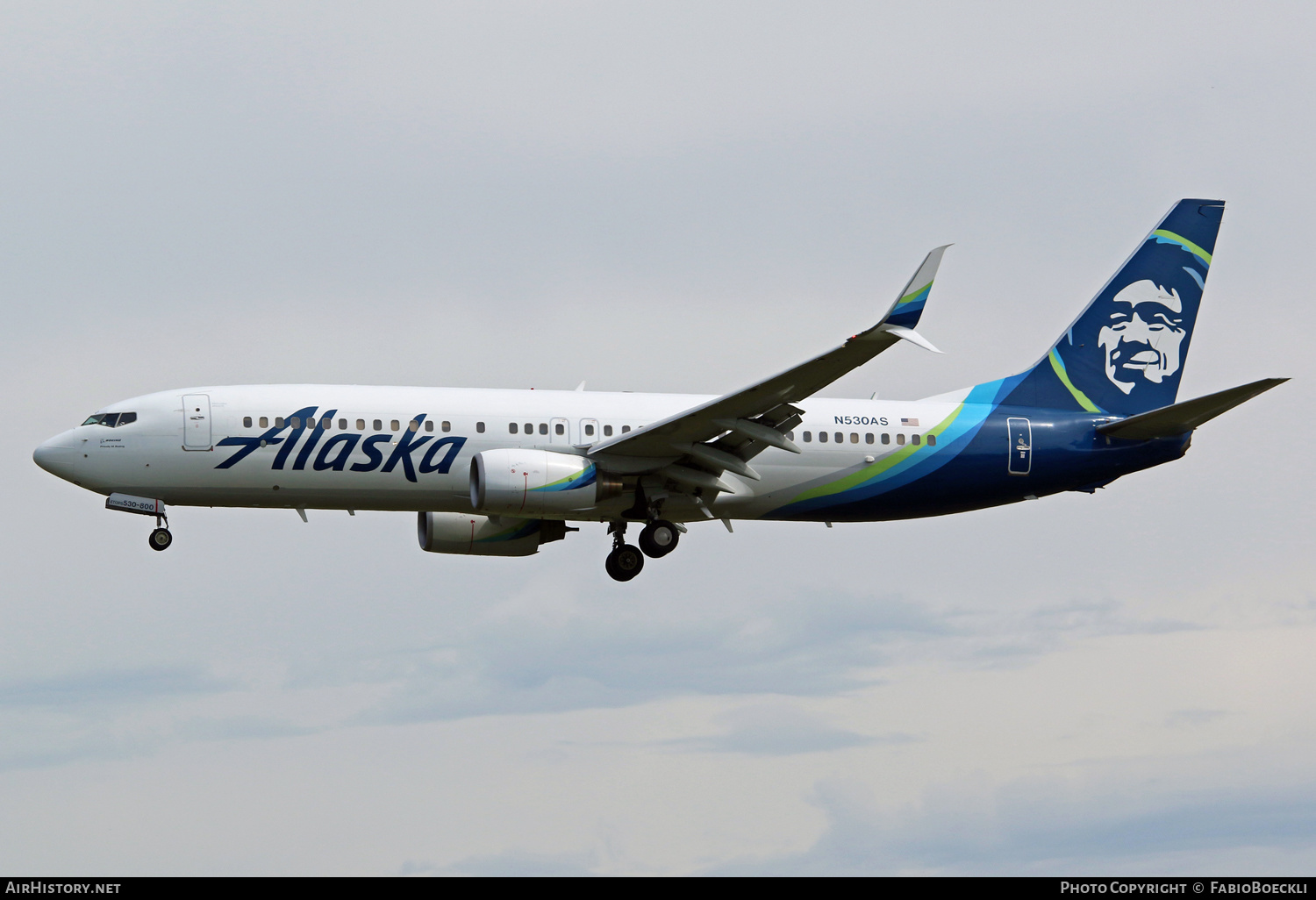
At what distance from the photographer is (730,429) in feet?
119

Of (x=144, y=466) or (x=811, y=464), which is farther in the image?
(x=811, y=464)

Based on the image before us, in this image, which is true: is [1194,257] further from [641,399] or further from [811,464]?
[641,399]

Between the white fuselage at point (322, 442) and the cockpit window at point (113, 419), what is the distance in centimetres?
12

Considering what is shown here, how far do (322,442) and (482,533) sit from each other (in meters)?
6.82

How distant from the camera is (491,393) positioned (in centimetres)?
3825

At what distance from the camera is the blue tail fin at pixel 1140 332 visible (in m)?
42.2

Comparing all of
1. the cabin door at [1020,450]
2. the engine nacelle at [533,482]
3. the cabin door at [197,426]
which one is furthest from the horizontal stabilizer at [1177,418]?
the cabin door at [197,426]

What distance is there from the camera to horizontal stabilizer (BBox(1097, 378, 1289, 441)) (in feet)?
124

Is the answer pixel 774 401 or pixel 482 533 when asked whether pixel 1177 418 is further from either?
pixel 482 533

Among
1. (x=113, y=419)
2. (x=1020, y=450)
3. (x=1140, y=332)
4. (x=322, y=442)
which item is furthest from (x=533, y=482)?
(x=1140, y=332)

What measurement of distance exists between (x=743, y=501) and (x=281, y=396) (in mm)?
11170

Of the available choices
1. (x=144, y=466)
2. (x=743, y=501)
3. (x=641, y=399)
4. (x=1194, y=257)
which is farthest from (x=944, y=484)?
(x=144, y=466)

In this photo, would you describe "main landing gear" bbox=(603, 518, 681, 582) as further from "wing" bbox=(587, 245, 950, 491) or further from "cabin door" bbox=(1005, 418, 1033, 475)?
"cabin door" bbox=(1005, 418, 1033, 475)

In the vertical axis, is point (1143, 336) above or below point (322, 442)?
above
